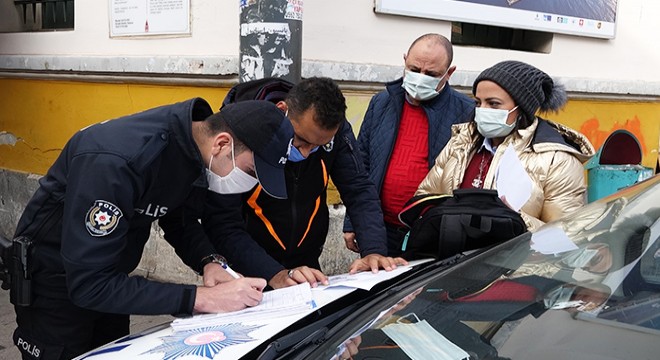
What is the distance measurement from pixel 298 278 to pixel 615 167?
1865 millimetres

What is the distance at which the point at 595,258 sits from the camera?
5.50 feet

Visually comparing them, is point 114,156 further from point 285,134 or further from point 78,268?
point 285,134

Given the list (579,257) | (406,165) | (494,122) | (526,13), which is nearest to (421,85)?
(406,165)

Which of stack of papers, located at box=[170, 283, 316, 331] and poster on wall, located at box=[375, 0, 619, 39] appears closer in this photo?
stack of papers, located at box=[170, 283, 316, 331]

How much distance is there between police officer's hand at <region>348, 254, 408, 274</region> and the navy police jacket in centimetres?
64

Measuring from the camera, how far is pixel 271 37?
316 cm

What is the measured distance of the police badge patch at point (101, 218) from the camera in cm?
163

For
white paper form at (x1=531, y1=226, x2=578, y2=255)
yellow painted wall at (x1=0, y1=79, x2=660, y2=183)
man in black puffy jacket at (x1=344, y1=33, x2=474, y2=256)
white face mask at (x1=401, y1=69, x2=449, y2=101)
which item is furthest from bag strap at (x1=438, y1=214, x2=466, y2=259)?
yellow painted wall at (x1=0, y1=79, x2=660, y2=183)

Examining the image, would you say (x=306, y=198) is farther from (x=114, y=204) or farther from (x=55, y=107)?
(x=55, y=107)

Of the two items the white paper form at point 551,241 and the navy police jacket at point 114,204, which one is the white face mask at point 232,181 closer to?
the navy police jacket at point 114,204

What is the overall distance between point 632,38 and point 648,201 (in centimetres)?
507

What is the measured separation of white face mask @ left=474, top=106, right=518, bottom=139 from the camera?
2529 mm

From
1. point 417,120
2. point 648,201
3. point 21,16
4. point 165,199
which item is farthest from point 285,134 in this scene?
point 21,16

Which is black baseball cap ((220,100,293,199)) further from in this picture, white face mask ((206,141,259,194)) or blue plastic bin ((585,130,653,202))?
blue plastic bin ((585,130,653,202))
